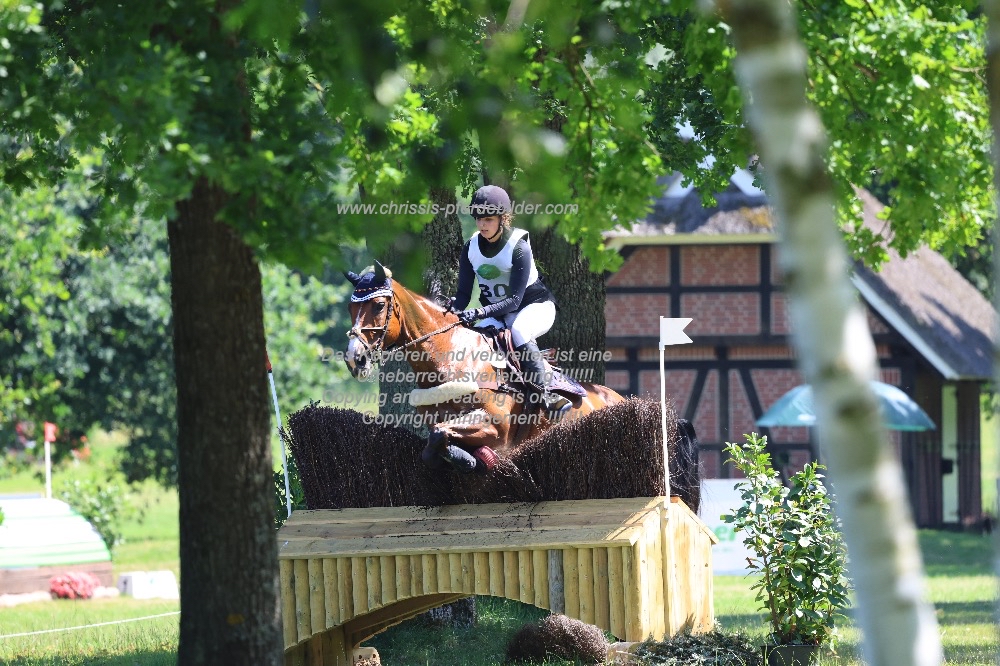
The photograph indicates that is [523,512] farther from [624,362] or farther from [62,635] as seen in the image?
[624,362]

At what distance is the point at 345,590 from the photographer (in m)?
8.62

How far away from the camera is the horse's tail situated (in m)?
9.16

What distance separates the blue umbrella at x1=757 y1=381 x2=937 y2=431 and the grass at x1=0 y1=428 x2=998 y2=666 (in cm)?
254

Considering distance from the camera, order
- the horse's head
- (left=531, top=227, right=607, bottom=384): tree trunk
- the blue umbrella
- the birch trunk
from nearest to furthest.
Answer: the birch trunk
the horse's head
(left=531, top=227, right=607, bottom=384): tree trunk
the blue umbrella

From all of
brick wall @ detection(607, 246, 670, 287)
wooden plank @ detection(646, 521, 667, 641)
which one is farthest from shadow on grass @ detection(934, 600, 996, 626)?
brick wall @ detection(607, 246, 670, 287)

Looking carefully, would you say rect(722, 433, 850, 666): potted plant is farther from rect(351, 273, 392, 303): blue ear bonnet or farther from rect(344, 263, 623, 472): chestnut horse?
rect(351, 273, 392, 303): blue ear bonnet

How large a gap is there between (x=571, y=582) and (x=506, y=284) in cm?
217

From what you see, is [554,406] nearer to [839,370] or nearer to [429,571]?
[429,571]

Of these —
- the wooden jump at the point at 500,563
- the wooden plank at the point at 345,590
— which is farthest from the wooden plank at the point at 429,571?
the wooden plank at the point at 345,590

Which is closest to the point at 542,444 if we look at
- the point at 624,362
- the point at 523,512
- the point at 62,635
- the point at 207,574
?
the point at 523,512

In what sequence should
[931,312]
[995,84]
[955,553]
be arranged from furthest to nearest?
[931,312]
[955,553]
[995,84]

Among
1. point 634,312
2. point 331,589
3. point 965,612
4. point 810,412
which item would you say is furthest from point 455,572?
point 634,312

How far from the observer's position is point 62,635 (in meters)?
12.2

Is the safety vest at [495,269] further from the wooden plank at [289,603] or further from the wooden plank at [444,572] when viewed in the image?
the wooden plank at [289,603]
